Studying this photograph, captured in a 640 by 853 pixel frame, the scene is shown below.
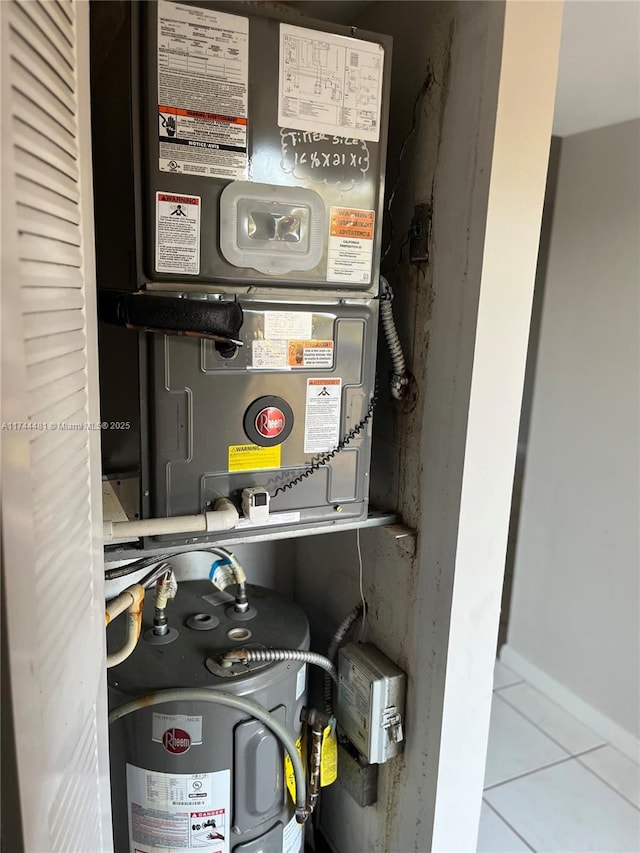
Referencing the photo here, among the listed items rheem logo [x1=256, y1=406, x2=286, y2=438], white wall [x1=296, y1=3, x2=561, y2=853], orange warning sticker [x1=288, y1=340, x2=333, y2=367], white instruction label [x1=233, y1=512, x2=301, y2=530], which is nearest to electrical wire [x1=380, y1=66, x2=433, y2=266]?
white wall [x1=296, y1=3, x2=561, y2=853]

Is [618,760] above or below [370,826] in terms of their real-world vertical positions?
below

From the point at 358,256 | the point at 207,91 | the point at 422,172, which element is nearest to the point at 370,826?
the point at 358,256

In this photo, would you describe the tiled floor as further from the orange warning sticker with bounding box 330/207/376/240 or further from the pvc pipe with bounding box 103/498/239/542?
the orange warning sticker with bounding box 330/207/376/240

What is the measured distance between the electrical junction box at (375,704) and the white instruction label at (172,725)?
373mm

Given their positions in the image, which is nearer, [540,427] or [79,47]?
[79,47]

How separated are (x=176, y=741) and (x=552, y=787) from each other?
1.50m

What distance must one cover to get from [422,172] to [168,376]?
0.67m

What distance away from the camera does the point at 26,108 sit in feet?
1.87

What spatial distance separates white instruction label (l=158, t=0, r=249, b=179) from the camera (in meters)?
0.93

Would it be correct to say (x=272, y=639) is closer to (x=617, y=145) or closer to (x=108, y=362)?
(x=108, y=362)

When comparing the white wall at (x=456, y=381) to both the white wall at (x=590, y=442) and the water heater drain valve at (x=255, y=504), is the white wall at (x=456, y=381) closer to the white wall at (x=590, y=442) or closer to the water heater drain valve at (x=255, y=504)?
the water heater drain valve at (x=255, y=504)

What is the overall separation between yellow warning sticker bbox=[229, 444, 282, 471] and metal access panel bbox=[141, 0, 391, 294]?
293mm

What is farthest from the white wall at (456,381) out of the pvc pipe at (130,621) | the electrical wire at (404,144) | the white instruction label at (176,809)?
the pvc pipe at (130,621)

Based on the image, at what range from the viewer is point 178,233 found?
0.98m
